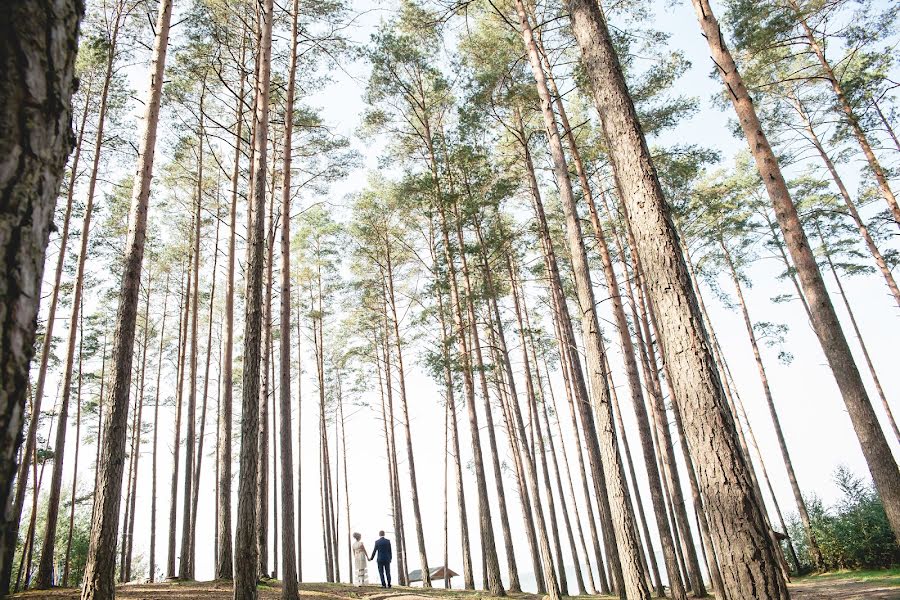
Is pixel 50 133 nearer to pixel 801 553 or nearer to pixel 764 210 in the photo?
pixel 764 210

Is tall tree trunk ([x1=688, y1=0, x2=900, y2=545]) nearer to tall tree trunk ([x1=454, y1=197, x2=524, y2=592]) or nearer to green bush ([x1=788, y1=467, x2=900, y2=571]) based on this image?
tall tree trunk ([x1=454, y1=197, x2=524, y2=592])

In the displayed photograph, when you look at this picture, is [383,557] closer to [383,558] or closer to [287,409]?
[383,558]

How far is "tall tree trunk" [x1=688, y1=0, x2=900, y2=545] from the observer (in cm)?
570

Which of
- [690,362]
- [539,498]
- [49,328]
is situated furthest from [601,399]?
[49,328]

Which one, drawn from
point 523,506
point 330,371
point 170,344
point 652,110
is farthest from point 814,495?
point 170,344

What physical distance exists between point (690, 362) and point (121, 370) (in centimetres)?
592

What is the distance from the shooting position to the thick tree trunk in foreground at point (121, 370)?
4832mm

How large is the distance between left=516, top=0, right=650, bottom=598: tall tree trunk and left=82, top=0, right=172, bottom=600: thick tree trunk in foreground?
18.3ft

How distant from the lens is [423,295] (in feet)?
39.1

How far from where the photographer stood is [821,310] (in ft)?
20.1

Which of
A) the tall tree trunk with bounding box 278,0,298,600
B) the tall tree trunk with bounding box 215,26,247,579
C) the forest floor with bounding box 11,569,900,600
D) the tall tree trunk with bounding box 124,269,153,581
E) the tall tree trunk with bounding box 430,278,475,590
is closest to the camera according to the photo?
the tall tree trunk with bounding box 278,0,298,600

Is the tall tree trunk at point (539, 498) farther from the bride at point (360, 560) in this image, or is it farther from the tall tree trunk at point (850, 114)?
the tall tree trunk at point (850, 114)

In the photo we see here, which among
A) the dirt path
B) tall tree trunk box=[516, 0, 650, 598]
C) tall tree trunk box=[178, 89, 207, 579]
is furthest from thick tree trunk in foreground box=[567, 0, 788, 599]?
tall tree trunk box=[178, 89, 207, 579]

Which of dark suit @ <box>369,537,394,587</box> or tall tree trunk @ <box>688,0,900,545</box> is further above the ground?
tall tree trunk @ <box>688,0,900,545</box>
